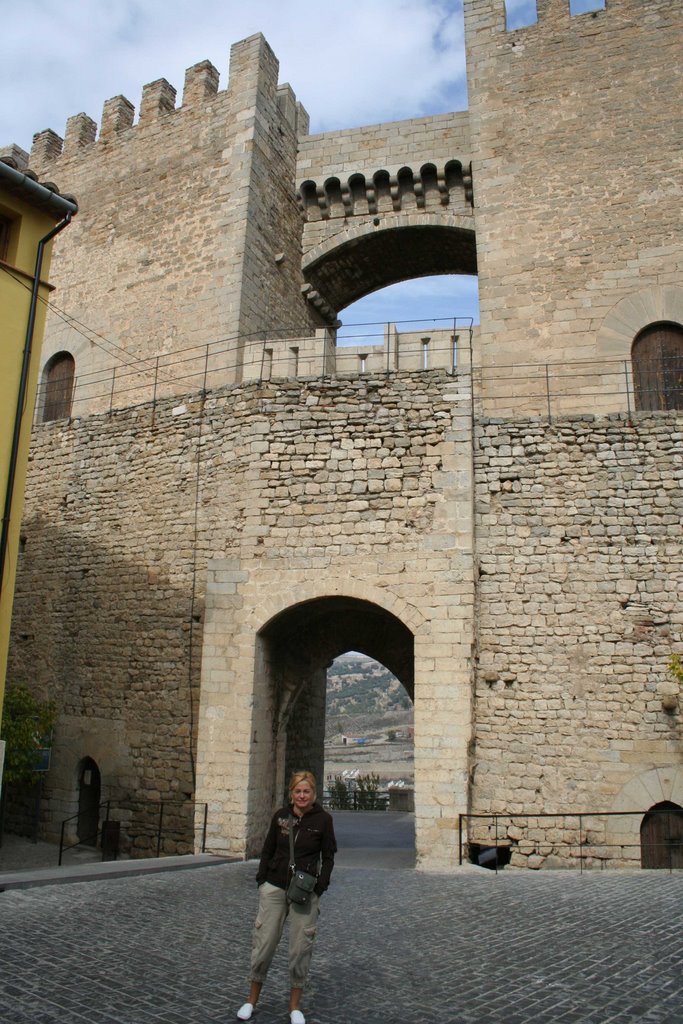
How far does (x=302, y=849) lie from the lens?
4.38 m

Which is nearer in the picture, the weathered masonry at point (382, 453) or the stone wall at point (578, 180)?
the weathered masonry at point (382, 453)

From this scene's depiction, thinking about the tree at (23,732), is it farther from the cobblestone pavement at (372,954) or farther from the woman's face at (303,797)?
the woman's face at (303,797)

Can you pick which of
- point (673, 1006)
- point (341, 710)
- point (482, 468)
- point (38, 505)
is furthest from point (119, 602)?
point (341, 710)

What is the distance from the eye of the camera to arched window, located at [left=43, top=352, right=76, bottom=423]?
56.4ft

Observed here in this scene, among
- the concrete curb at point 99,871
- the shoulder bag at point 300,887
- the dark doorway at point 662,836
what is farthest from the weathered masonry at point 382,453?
the shoulder bag at point 300,887

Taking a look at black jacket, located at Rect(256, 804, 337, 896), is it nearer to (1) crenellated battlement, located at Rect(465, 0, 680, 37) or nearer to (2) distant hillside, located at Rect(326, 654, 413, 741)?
(1) crenellated battlement, located at Rect(465, 0, 680, 37)

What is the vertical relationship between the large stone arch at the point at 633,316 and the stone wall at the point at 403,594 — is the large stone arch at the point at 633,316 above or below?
above

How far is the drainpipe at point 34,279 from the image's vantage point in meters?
8.45

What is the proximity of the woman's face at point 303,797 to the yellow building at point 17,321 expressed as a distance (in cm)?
475

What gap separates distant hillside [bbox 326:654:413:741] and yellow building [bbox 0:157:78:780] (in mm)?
38744

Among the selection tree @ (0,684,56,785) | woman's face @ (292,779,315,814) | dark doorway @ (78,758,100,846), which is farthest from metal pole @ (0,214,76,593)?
dark doorway @ (78,758,100,846)

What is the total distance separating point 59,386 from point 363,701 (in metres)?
69.2

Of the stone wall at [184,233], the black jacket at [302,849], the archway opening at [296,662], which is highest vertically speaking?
the stone wall at [184,233]

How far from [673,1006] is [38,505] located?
12419mm
